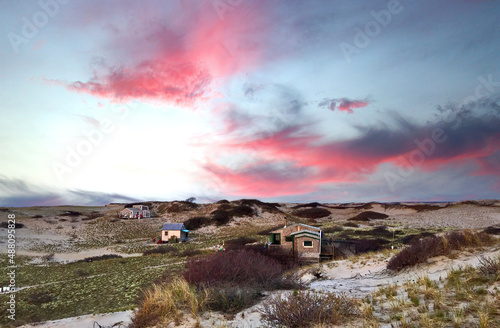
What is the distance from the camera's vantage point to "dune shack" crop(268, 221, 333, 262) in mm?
27667

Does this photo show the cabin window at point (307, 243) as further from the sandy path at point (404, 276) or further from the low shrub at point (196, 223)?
the low shrub at point (196, 223)

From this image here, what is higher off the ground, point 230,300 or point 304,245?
point 230,300

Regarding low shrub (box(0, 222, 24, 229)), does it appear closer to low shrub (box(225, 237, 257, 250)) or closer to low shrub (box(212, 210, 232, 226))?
low shrub (box(212, 210, 232, 226))

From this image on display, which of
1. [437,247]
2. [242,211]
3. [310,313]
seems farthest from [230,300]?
[242,211]

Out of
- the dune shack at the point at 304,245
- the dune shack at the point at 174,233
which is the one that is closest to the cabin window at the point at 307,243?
the dune shack at the point at 304,245

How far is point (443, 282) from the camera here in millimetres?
8477

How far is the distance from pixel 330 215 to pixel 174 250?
6745cm

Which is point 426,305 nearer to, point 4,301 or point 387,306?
point 387,306

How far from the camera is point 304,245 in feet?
93.3

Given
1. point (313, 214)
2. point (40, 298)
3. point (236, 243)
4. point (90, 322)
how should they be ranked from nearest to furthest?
1. point (90, 322)
2. point (40, 298)
3. point (236, 243)
4. point (313, 214)

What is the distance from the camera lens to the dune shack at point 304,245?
27667 mm

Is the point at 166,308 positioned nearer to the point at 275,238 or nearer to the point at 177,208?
the point at 275,238

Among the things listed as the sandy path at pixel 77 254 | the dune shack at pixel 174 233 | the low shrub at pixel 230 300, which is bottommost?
the sandy path at pixel 77 254

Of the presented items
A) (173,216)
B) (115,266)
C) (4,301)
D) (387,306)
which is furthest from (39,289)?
(173,216)
